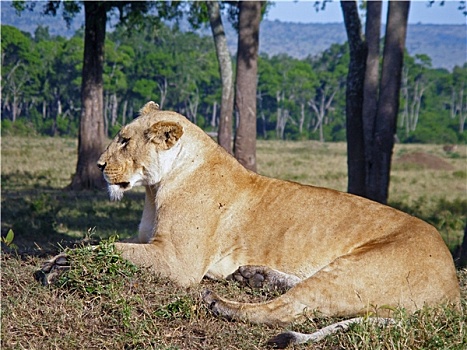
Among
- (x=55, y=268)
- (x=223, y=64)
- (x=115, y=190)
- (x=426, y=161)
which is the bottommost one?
(x=426, y=161)

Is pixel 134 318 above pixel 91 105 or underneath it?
underneath

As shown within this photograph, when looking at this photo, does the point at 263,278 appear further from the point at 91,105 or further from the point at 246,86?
the point at 91,105

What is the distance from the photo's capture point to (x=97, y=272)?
4547 millimetres

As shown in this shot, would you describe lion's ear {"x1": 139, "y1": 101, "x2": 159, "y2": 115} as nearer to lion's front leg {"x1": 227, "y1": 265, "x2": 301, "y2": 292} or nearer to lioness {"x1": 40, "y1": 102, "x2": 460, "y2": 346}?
lioness {"x1": 40, "y1": 102, "x2": 460, "y2": 346}

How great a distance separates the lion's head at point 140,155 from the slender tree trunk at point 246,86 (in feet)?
23.8

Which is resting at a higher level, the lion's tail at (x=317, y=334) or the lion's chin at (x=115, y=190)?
the lion's chin at (x=115, y=190)

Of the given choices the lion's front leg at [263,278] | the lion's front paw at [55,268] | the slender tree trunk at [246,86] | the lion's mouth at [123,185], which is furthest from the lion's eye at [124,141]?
the slender tree trunk at [246,86]

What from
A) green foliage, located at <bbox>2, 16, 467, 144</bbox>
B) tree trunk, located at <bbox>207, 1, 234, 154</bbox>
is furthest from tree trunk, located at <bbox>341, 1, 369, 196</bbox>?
green foliage, located at <bbox>2, 16, 467, 144</bbox>

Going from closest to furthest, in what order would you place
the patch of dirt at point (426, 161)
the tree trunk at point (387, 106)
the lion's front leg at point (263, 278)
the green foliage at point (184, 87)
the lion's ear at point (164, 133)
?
the lion's front leg at point (263, 278), the lion's ear at point (164, 133), the tree trunk at point (387, 106), the patch of dirt at point (426, 161), the green foliage at point (184, 87)

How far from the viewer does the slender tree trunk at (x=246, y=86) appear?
1241 cm

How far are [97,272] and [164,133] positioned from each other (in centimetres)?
104

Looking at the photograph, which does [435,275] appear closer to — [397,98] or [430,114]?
[397,98]

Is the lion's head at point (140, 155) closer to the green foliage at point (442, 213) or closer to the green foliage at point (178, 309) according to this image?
the green foliage at point (178, 309)

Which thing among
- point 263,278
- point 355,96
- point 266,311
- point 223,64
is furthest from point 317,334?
point 223,64
